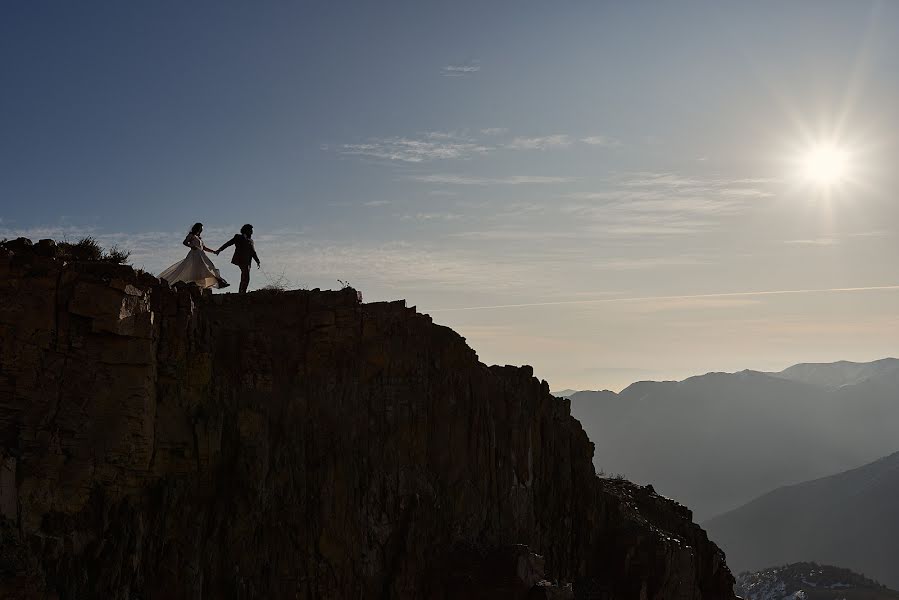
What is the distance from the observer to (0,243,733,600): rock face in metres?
19.2

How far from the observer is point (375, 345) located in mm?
26641

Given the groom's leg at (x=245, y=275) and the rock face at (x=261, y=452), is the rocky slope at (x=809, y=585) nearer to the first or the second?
the rock face at (x=261, y=452)

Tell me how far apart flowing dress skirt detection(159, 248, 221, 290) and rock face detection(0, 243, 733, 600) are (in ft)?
2.61

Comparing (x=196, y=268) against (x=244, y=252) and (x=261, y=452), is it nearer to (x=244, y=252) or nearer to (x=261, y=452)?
(x=244, y=252)

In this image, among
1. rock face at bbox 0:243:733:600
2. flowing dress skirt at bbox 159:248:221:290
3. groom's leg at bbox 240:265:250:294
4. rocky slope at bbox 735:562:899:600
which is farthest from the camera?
rocky slope at bbox 735:562:899:600

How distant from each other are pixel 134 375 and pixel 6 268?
3.56 meters

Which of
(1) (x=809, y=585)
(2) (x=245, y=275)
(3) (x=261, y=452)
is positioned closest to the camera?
(3) (x=261, y=452)

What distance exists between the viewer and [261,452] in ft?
76.4

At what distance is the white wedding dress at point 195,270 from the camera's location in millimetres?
24734

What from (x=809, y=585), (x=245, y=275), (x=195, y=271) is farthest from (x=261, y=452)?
(x=809, y=585)

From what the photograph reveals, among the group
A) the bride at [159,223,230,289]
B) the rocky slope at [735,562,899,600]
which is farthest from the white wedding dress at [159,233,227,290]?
the rocky slope at [735,562,899,600]

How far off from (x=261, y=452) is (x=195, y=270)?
557cm

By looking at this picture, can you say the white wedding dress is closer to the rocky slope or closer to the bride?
the bride

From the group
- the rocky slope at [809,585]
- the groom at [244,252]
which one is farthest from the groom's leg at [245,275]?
the rocky slope at [809,585]
